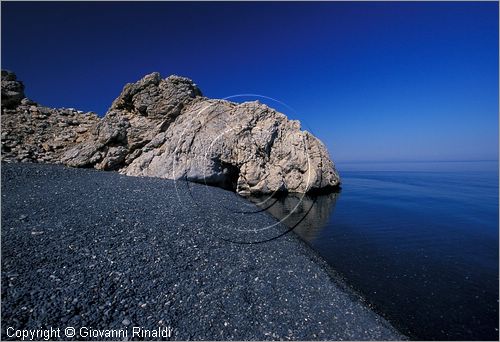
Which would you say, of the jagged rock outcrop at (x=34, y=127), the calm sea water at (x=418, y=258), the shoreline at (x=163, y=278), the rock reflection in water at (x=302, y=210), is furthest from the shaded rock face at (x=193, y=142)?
the shoreline at (x=163, y=278)

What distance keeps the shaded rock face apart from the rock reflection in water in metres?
1.59

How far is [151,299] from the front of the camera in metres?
5.57

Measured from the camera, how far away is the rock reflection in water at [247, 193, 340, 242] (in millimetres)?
14320

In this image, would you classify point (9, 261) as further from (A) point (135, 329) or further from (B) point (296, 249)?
(B) point (296, 249)

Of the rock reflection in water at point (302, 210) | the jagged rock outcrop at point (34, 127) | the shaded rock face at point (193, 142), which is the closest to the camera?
the rock reflection in water at point (302, 210)

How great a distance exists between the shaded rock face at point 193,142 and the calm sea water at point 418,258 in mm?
4387

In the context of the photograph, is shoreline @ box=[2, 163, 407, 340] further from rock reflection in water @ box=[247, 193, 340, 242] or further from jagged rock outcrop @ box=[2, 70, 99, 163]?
jagged rock outcrop @ box=[2, 70, 99, 163]

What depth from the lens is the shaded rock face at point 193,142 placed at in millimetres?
19906

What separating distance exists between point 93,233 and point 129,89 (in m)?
19.5

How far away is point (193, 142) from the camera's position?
20656 millimetres

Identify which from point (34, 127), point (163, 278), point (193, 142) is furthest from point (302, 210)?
point (34, 127)

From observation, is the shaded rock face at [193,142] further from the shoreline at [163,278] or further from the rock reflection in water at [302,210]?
the shoreline at [163,278]

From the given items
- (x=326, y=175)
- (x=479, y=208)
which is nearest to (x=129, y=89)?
(x=326, y=175)

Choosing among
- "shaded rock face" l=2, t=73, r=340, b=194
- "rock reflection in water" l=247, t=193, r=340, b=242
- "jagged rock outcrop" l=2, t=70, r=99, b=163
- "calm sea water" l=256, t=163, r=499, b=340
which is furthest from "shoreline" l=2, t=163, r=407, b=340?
"jagged rock outcrop" l=2, t=70, r=99, b=163
